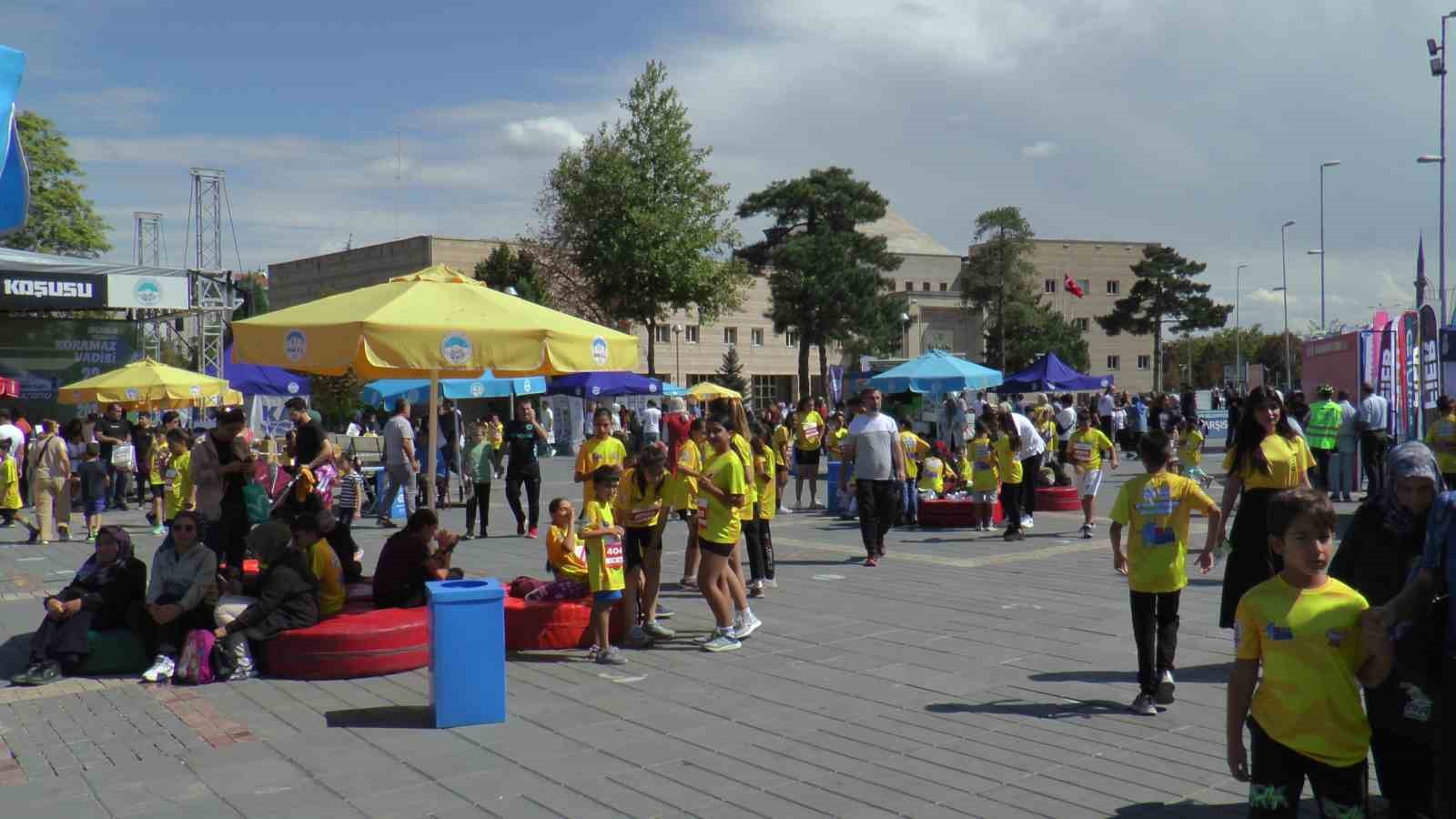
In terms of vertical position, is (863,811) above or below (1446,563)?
below

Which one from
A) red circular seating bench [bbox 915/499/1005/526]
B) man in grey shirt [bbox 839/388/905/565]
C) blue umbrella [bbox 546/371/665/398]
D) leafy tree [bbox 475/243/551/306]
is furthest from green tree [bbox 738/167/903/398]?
man in grey shirt [bbox 839/388/905/565]

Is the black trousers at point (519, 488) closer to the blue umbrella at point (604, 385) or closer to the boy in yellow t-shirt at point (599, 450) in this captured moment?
the boy in yellow t-shirt at point (599, 450)

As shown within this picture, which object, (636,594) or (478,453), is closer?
(636,594)

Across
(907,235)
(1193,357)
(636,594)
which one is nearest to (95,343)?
(636,594)

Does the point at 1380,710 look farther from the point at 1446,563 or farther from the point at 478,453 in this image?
the point at 478,453

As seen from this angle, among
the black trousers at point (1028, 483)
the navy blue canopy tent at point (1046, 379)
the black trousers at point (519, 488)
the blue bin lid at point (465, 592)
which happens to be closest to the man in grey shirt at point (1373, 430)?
the black trousers at point (1028, 483)

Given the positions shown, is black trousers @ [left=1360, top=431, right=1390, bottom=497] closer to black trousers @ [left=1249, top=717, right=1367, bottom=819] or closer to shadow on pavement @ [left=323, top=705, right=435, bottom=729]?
shadow on pavement @ [left=323, top=705, right=435, bottom=729]

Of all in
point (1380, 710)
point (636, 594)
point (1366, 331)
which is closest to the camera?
point (1380, 710)

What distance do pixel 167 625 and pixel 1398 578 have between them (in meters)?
7.28

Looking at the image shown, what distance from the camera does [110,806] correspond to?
5238mm

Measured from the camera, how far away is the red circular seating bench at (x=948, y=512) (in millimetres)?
15758

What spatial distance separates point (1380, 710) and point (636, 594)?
535 cm

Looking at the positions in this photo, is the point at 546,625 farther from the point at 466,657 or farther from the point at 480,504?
the point at 480,504

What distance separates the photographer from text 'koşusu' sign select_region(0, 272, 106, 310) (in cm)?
2661
